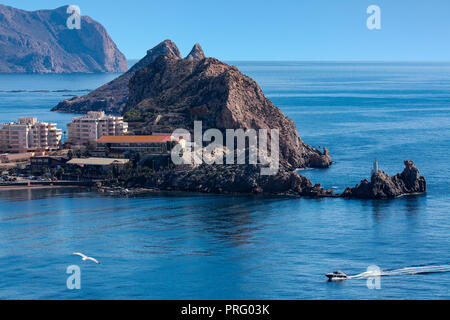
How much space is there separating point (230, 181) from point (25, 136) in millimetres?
37172

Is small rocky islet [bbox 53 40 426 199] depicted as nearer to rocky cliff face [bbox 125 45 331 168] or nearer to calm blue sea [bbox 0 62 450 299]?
rocky cliff face [bbox 125 45 331 168]

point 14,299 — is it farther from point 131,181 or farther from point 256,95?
point 256,95

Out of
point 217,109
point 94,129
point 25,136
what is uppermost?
point 217,109

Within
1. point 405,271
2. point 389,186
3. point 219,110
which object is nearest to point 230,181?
point 389,186

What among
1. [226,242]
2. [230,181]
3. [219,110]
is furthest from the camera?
[219,110]

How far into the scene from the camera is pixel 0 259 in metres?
59.6

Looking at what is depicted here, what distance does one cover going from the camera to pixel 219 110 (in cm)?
10844

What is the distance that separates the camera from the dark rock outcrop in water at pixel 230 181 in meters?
87.1

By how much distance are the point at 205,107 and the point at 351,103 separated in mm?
87853

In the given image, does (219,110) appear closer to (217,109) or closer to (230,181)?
(217,109)

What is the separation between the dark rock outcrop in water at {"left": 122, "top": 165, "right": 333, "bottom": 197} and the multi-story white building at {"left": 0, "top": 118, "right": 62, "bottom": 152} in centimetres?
2411

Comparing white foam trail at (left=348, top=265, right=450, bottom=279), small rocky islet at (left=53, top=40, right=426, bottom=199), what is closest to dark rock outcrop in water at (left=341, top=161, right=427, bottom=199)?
small rocky islet at (left=53, top=40, right=426, bottom=199)

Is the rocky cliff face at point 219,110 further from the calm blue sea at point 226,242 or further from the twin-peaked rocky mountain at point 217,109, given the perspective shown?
the calm blue sea at point 226,242
